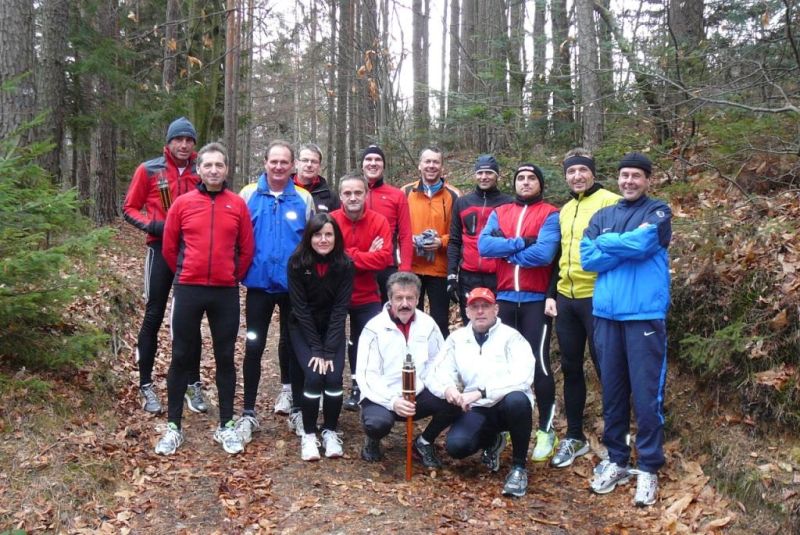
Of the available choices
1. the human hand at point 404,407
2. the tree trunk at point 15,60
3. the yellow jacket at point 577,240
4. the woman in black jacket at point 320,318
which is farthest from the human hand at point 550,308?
the tree trunk at point 15,60

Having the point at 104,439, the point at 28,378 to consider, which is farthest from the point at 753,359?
the point at 28,378

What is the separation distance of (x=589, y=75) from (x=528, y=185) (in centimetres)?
367

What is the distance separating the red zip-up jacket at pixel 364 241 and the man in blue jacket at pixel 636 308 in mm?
1777

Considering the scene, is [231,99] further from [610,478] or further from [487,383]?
[610,478]

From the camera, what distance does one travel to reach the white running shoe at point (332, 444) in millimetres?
4938

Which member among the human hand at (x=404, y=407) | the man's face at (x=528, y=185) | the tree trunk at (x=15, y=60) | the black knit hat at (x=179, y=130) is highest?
the tree trunk at (x=15, y=60)

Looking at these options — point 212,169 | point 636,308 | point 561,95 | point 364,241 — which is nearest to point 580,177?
point 636,308

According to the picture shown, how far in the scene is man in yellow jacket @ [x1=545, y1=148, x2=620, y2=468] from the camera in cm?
483

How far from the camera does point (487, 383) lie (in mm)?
4762

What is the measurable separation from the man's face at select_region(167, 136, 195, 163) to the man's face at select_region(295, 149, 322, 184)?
1010 millimetres

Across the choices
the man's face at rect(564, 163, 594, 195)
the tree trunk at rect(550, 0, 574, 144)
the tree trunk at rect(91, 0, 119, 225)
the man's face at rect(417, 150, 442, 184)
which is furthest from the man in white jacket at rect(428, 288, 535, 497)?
the tree trunk at rect(91, 0, 119, 225)

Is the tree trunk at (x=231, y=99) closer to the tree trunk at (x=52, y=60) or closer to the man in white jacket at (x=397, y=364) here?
the tree trunk at (x=52, y=60)

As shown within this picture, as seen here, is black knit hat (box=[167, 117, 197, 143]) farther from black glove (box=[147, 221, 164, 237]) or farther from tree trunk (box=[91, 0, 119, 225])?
tree trunk (box=[91, 0, 119, 225])

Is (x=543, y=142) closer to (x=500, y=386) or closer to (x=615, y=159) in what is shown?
(x=615, y=159)
